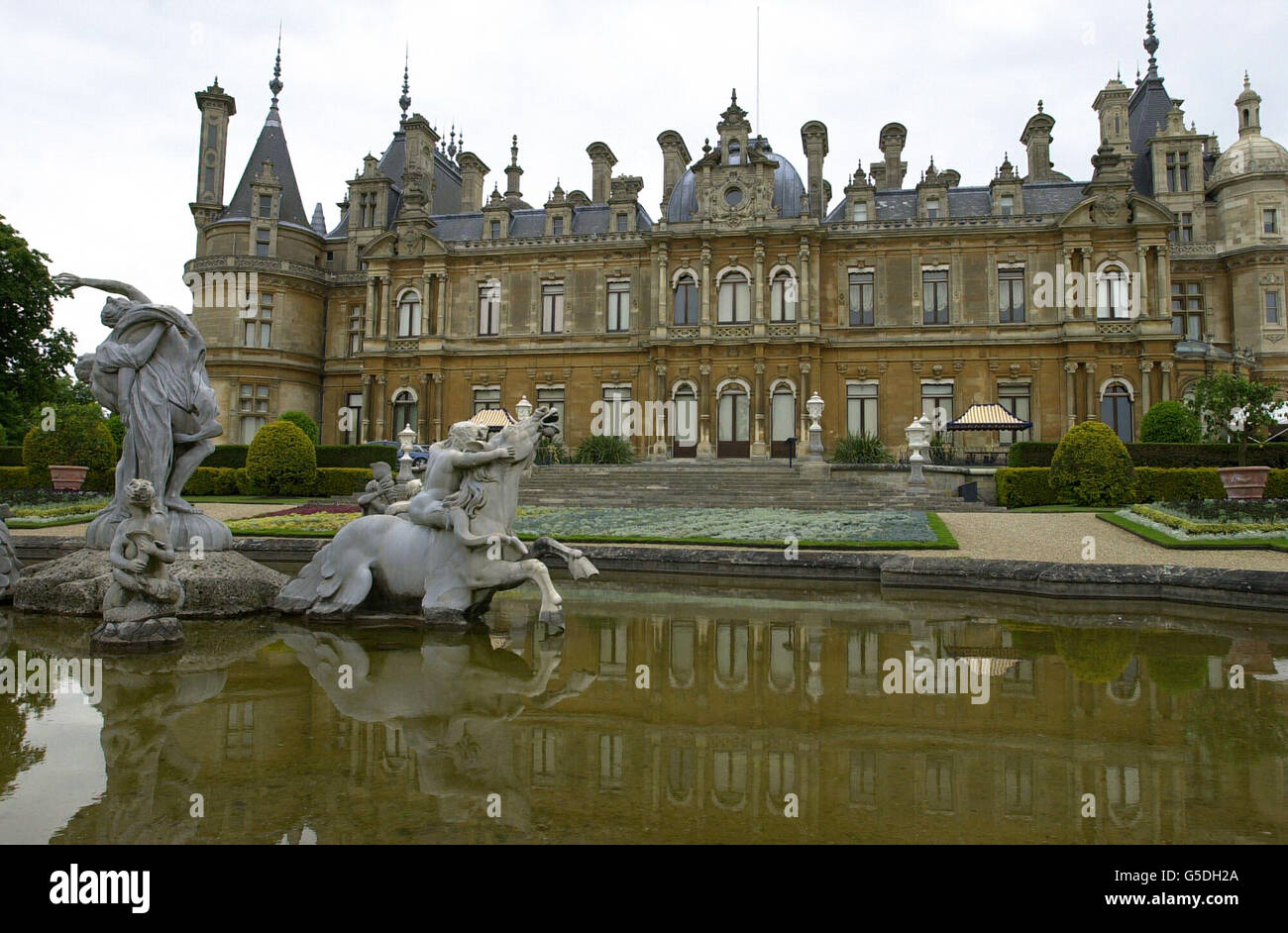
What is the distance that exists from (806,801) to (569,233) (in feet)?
121

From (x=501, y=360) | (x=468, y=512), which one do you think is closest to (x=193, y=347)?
(x=468, y=512)

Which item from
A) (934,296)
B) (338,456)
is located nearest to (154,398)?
(338,456)

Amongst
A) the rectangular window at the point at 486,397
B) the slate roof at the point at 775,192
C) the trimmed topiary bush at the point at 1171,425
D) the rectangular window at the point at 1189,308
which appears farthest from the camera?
the rectangular window at the point at 486,397

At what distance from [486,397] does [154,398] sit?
1200 inches

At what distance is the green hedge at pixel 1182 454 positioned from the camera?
22.8 metres

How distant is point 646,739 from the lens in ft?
13.7

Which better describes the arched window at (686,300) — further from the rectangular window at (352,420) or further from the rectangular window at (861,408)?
Answer: the rectangular window at (352,420)

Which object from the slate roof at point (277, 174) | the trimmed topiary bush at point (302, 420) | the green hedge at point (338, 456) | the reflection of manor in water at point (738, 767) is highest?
the slate roof at point (277, 174)

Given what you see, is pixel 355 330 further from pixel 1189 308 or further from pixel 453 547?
pixel 1189 308

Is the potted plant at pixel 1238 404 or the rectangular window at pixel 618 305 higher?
the rectangular window at pixel 618 305

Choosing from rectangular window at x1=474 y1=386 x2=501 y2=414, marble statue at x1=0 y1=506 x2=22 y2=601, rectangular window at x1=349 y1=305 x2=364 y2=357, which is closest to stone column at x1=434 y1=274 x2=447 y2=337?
rectangular window at x1=474 y1=386 x2=501 y2=414

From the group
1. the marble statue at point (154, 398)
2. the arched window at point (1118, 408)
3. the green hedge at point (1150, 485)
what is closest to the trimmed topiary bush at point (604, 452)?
the green hedge at point (1150, 485)

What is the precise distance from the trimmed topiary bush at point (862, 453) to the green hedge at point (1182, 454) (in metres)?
6.52
